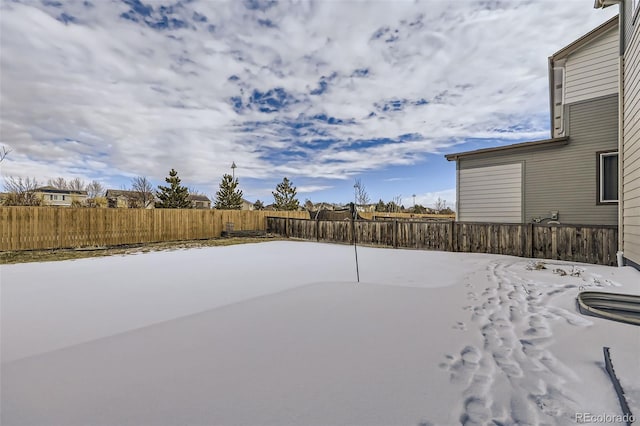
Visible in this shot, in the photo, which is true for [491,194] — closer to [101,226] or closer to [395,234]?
[395,234]

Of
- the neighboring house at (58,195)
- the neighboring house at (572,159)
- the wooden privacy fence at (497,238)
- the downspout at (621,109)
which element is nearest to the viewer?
the downspout at (621,109)

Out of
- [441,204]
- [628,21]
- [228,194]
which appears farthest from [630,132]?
[441,204]

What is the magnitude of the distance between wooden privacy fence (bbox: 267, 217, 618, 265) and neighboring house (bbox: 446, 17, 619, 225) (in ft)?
3.24

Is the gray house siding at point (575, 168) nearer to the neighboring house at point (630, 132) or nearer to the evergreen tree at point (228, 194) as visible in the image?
the neighboring house at point (630, 132)

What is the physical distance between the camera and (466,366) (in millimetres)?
1989

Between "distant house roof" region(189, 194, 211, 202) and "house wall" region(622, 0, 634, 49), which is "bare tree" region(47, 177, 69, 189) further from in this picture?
"house wall" region(622, 0, 634, 49)

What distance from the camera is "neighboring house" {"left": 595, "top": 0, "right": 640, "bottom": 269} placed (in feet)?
15.2

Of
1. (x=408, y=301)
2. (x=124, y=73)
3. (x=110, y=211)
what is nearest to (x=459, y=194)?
(x=408, y=301)

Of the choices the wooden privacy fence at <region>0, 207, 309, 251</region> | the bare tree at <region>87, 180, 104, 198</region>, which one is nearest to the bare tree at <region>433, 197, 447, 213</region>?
the wooden privacy fence at <region>0, 207, 309, 251</region>

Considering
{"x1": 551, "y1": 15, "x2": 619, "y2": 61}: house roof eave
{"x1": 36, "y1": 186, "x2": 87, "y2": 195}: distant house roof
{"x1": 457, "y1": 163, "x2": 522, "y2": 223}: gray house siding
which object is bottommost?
{"x1": 457, "y1": 163, "x2": 522, "y2": 223}: gray house siding

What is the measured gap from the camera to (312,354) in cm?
219

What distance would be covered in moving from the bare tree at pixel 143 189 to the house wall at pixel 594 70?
32.9 metres

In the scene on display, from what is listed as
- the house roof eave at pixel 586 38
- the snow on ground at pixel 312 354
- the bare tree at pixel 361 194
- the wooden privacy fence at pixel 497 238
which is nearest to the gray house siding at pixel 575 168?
the wooden privacy fence at pixel 497 238

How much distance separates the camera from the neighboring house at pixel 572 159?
6.97 m
